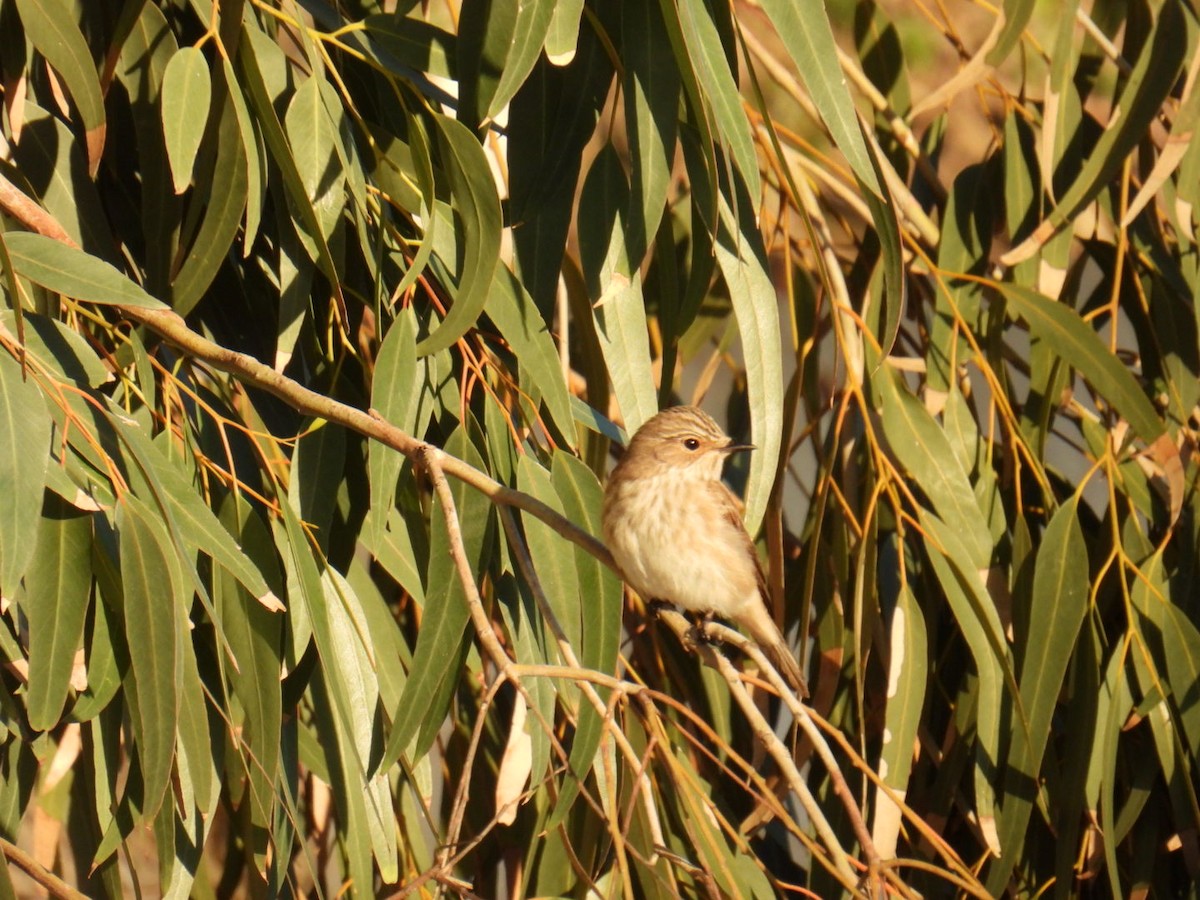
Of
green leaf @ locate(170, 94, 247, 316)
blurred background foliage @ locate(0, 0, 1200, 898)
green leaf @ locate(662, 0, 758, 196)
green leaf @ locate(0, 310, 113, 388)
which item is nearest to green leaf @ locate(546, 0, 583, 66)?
blurred background foliage @ locate(0, 0, 1200, 898)

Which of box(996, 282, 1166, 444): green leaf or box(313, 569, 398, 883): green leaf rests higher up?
box(996, 282, 1166, 444): green leaf

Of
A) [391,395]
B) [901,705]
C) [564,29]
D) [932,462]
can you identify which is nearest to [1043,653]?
[901,705]

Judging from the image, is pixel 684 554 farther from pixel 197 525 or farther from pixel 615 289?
pixel 197 525

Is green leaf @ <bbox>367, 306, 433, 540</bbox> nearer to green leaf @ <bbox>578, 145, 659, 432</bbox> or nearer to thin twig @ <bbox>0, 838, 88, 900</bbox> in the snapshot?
green leaf @ <bbox>578, 145, 659, 432</bbox>

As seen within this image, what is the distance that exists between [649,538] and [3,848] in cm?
175

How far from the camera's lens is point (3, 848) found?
2.15 m

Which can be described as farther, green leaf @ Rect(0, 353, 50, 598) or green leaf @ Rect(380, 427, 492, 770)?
green leaf @ Rect(380, 427, 492, 770)

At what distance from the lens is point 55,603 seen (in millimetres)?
2326

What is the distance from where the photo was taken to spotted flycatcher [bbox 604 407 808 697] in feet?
11.7

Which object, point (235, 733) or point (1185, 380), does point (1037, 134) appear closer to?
point (1185, 380)

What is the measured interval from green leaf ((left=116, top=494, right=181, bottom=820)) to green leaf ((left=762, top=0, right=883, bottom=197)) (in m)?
1.20

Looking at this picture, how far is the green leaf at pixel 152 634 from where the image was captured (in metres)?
2.17

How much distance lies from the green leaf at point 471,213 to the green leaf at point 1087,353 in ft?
5.00

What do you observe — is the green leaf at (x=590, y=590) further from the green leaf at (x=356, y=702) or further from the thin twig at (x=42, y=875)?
the thin twig at (x=42, y=875)
